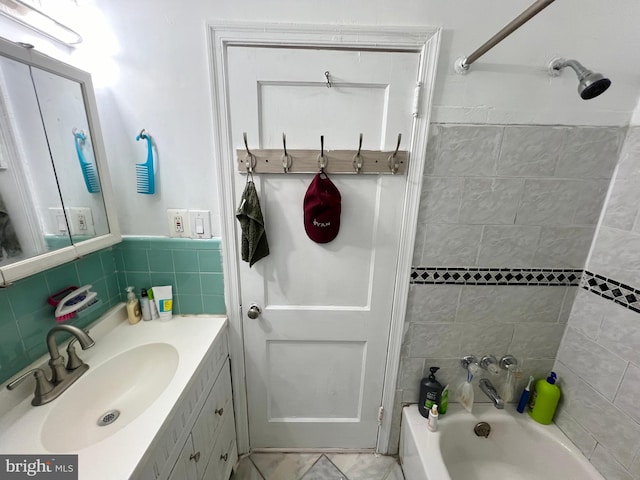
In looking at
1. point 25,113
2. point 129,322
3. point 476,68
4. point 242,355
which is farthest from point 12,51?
point 476,68

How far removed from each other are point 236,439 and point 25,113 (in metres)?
1.67

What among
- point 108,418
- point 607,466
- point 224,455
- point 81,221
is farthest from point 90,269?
point 607,466

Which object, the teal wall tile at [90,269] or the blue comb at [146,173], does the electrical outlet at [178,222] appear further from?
the teal wall tile at [90,269]

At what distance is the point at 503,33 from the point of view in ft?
2.50

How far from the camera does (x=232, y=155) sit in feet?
3.45

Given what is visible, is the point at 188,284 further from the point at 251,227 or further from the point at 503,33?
the point at 503,33

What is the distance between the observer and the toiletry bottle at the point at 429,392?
1273 millimetres

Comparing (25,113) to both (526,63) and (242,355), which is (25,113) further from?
(526,63)

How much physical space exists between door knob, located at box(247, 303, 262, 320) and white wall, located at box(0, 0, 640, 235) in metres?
0.68

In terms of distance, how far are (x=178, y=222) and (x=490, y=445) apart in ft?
6.20

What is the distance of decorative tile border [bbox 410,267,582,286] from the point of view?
1181 millimetres

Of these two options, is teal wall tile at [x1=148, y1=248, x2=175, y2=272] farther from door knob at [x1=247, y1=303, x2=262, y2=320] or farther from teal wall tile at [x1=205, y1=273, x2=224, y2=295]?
door knob at [x1=247, y1=303, x2=262, y2=320]

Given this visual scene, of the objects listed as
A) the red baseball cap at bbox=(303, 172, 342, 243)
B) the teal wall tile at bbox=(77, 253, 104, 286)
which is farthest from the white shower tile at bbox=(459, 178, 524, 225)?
the teal wall tile at bbox=(77, 253, 104, 286)

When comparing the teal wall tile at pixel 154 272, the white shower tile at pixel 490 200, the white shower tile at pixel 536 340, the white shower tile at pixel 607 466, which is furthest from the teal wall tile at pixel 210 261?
the white shower tile at pixel 607 466
